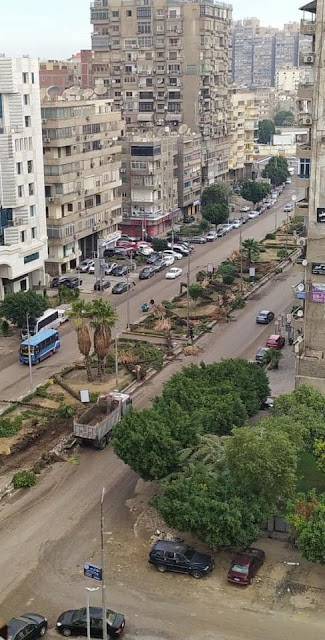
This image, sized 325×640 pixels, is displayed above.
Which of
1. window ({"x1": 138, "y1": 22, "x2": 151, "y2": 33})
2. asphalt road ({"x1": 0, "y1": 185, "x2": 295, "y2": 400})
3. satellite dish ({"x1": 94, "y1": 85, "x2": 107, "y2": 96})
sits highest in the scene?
window ({"x1": 138, "y1": 22, "x2": 151, "y2": 33})

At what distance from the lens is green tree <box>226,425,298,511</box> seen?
32219 millimetres

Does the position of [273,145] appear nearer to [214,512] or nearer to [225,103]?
[225,103]

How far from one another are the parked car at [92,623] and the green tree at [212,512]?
4440 mm

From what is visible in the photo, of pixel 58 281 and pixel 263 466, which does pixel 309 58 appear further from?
pixel 58 281

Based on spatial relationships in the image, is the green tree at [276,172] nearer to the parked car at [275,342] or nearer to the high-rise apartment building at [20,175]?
the high-rise apartment building at [20,175]

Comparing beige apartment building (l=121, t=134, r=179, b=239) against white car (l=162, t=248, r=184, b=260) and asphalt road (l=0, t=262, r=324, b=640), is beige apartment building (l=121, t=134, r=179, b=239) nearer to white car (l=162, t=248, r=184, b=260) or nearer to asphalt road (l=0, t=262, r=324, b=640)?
white car (l=162, t=248, r=184, b=260)

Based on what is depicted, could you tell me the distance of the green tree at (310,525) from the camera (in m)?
29.9

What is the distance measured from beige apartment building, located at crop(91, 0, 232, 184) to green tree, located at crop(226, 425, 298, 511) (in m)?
91.6

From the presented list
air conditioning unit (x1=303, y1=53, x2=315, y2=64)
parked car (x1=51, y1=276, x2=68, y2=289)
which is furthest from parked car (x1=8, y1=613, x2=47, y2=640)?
parked car (x1=51, y1=276, x2=68, y2=289)

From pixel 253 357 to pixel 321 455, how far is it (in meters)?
22.2

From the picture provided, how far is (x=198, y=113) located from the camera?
122125mm

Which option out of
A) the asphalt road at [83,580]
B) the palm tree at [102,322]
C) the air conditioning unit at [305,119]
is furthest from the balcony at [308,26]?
the asphalt road at [83,580]

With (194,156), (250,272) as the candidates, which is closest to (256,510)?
(250,272)

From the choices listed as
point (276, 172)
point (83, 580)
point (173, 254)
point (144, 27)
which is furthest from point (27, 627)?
point (276, 172)
